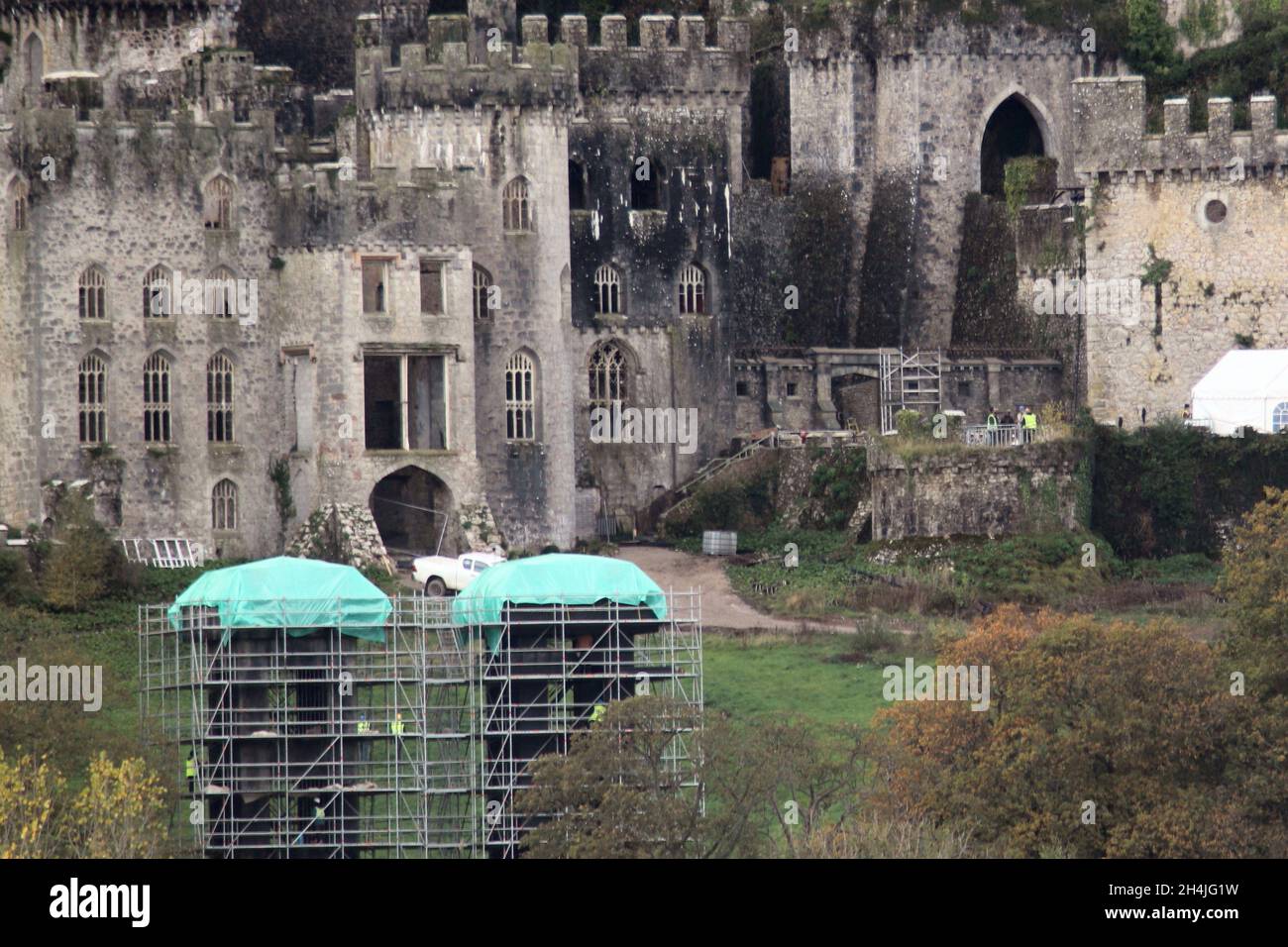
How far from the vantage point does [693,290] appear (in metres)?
101

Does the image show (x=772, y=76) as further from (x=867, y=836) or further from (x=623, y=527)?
(x=867, y=836)

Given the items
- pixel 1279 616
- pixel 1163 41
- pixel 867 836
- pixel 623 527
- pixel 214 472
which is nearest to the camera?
pixel 867 836

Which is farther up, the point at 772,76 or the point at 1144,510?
the point at 772,76

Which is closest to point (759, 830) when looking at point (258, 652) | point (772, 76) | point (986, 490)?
point (258, 652)

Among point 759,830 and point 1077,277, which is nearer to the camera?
point 759,830

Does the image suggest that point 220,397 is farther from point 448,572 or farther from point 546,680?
point 546,680

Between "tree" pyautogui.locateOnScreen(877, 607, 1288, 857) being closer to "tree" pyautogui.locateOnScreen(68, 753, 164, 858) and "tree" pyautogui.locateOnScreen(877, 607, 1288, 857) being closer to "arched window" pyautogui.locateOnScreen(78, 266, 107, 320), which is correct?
"tree" pyautogui.locateOnScreen(68, 753, 164, 858)

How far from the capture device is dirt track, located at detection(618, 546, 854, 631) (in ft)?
288

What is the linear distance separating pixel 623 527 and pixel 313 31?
17.2 meters

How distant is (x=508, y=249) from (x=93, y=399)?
1056 centimetres

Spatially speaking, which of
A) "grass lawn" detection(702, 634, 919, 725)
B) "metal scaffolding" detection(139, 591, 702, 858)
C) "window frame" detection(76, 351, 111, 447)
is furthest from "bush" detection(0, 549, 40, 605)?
"grass lawn" detection(702, 634, 919, 725)

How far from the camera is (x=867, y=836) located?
69562 millimetres

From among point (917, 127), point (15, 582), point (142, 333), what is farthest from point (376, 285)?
point (917, 127)

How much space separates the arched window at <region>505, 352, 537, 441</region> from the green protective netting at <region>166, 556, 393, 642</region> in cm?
1951
